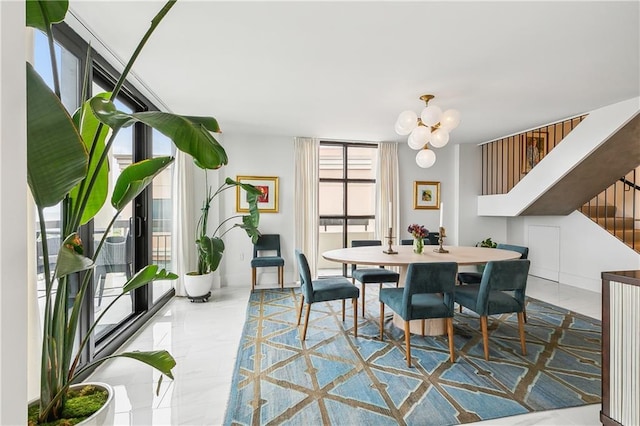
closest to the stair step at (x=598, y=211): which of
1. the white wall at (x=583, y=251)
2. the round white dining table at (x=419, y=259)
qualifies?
the white wall at (x=583, y=251)

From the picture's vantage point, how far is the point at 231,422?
175 cm

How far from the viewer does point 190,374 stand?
226 centimetres

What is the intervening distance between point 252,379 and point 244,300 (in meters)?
2.08

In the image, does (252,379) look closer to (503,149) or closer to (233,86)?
(233,86)

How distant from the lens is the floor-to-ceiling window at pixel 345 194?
568 centimetres

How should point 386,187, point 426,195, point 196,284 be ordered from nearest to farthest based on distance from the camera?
point 196,284
point 386,187
point 426,195

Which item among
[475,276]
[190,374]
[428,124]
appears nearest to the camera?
[190,374]

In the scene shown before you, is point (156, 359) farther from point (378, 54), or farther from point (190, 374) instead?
point (378, 54)

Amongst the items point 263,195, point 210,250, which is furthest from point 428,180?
point 210,250

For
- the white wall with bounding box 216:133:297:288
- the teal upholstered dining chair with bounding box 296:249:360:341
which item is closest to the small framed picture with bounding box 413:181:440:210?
the white wall with bounding box 216:133:297:288

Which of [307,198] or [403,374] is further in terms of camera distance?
[307,198]

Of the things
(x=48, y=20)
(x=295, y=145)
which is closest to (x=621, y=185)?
(x=295, y=145)

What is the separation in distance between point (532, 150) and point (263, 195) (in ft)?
16.8

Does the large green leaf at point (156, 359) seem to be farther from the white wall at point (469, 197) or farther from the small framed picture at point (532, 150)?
the small framed picture at point (532, 150)
